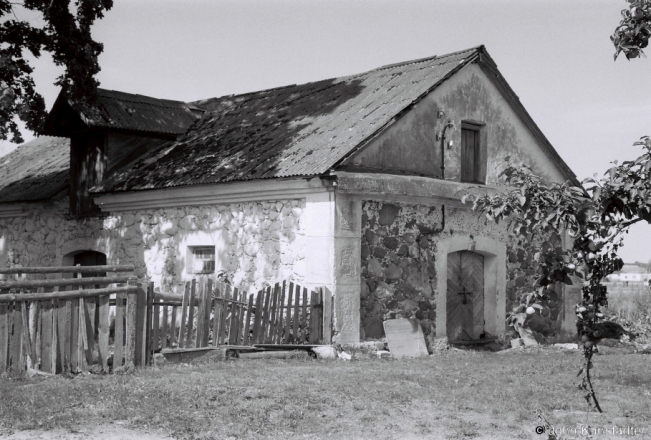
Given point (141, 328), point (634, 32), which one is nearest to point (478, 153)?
point (634, 32)

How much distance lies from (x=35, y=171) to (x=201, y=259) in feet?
21.0

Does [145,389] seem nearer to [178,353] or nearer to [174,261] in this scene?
[178,353]

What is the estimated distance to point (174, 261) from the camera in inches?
557

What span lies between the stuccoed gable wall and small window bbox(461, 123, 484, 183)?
3.59 meters

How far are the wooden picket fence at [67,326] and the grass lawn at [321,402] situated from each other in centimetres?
30

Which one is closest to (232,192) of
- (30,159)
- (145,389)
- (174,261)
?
(174,261)

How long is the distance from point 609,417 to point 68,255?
11727 mm

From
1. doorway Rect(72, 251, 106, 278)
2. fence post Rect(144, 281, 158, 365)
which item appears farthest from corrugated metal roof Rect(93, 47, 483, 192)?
fence post Rect(144, 281, 158, 365)

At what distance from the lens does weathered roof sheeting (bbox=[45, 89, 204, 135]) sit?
1541 centimetres

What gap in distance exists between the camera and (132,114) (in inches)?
633

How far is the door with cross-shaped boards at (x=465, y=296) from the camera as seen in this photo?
13812 mm

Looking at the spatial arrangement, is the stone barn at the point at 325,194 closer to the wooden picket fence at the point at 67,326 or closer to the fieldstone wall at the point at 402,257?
the fieldstone wall at the point at 402,257

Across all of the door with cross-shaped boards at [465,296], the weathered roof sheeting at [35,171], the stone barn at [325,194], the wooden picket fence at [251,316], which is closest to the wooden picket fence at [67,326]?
the wooden picket fence at [251,316]

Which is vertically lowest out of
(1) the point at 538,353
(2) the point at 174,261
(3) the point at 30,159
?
(1) the point at 538,353
